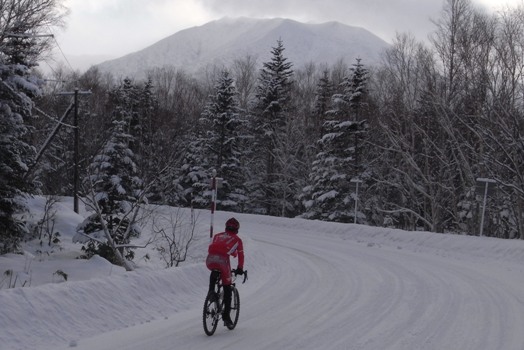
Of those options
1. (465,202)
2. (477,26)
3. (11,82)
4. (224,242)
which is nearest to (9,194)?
(11,82)

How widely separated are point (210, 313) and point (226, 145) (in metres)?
39.7

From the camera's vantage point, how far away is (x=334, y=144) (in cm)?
3831

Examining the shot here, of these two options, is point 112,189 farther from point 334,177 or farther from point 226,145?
point 226,145

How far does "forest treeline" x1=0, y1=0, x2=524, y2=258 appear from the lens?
1855cm

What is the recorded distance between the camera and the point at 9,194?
1605cm

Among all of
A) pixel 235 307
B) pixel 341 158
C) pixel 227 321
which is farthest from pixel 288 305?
pixel 341 158

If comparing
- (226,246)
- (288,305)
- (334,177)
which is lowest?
(288,305)

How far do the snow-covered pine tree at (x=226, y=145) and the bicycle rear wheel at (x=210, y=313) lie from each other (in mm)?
38050

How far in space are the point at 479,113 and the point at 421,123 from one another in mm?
6677

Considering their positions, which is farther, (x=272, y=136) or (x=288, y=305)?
(x=272, y=136)

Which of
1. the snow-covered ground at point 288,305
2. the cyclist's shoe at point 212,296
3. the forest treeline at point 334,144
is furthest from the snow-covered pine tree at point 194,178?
the cyclist's shoe at point 212,296

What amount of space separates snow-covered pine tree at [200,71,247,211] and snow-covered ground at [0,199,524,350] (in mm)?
29427

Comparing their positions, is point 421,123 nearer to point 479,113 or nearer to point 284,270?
point 479,113

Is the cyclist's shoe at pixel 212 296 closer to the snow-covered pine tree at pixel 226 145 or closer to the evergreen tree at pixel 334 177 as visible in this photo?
the evergreen tree at pixel 334 177
